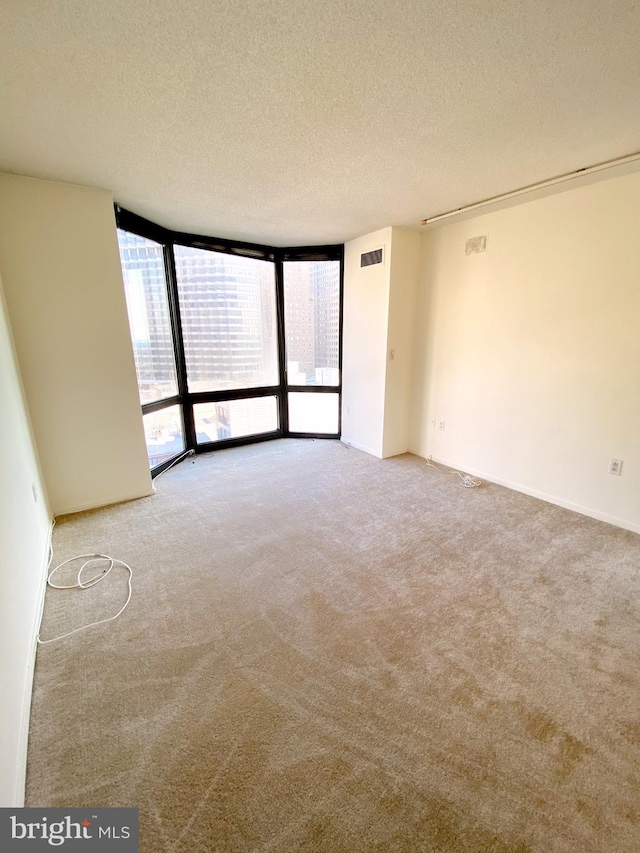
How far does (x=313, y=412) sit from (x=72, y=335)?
284 cm

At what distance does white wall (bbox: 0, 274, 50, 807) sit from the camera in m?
1.07

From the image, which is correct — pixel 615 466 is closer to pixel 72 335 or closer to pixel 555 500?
pixel 555 500

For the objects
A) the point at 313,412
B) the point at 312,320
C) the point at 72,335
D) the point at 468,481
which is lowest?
the point at 468,481

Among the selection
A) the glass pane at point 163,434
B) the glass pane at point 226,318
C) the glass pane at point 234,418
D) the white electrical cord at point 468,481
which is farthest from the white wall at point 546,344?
the glass pane at point 163,434

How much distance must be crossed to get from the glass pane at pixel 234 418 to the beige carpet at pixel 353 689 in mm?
1791

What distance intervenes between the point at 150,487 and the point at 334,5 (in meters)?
3.21

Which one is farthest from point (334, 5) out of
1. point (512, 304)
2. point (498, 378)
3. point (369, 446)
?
point (369, 446)

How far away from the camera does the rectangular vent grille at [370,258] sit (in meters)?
3.54

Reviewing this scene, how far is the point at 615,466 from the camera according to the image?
8.16 feet

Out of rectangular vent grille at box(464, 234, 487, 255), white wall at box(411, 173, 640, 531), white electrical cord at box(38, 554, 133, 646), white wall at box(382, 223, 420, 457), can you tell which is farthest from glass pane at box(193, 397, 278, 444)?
rectangular vent grille at box(464, 234, 487, 255)

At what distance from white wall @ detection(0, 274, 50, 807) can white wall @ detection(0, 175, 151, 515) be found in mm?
164

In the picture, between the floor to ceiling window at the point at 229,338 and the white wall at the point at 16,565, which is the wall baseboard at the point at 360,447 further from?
the white wall at the point at 16,565

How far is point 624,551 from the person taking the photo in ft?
7.32

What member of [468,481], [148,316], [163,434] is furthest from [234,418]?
[468,481]
